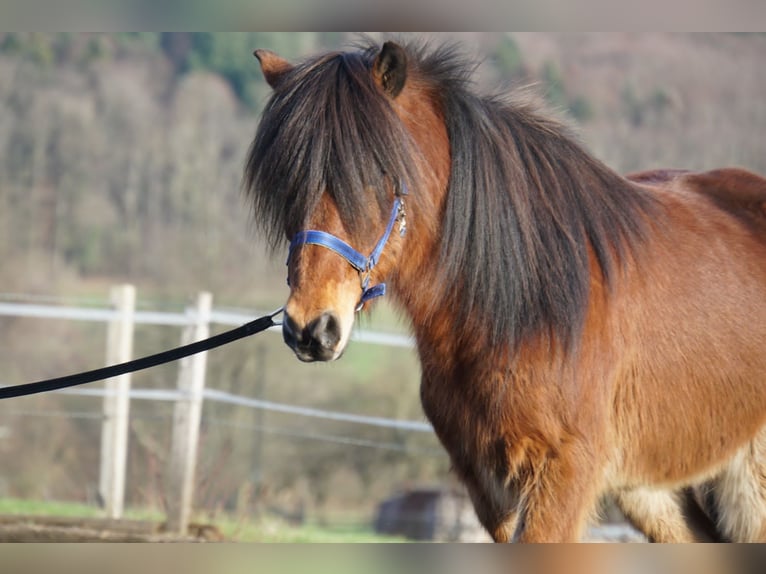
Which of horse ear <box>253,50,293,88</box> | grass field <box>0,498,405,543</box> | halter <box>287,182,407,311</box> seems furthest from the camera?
grass field <box>0,498,405,543</box>

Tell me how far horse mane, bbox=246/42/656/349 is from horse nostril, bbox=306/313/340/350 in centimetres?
36

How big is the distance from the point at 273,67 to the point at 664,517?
9.36 feet

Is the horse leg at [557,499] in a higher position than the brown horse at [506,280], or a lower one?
lower

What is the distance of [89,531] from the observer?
6.56 metres

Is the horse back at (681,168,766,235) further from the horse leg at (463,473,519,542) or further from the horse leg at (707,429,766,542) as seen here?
the horse leg at (463,473,519,542)

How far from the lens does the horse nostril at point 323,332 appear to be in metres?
3.08

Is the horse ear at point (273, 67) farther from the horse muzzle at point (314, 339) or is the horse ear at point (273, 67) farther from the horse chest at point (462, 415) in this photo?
the horse chest at point (462, 415)

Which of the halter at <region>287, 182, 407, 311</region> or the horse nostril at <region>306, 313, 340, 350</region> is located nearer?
the horse nostril at <region>306, 313, 340, 350</region>

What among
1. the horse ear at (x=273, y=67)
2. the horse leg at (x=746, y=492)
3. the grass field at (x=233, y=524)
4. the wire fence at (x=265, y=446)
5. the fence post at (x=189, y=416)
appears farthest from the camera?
the wire fence at (x=265, y=446)

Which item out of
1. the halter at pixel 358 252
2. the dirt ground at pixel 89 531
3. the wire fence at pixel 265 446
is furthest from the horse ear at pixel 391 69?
the wire fence at pixel 265 446

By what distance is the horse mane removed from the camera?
10.8ft

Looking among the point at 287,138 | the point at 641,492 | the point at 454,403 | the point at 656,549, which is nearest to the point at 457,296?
the point at 454,403

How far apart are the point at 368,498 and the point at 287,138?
15863 mm

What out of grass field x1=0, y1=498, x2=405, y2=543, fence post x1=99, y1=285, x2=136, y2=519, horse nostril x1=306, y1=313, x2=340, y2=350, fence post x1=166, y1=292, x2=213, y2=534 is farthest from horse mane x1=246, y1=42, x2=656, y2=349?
fence post x1=99, y1=285, x2=136, y2=519
